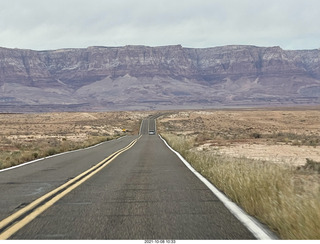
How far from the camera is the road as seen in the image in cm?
613

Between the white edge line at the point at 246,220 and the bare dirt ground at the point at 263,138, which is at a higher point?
the white edge line at the point at 246,220

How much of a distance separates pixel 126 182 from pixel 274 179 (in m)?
4.21

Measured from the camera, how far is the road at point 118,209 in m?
6.13

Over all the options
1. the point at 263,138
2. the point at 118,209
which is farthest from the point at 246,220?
the point at 263,138

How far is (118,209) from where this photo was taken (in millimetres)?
7875

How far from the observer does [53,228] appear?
6453mm

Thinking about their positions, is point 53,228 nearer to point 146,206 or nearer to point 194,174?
point 146,206

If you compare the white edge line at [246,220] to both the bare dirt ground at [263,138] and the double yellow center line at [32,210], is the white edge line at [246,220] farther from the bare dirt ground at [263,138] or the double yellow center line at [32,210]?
the bare dirt ground at [263,138]

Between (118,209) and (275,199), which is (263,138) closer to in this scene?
(275,199)

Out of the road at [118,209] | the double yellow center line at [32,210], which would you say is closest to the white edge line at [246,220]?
the road at [118,209]

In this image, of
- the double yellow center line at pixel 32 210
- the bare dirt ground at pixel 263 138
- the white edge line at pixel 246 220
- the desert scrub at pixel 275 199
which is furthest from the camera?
the bare dirt ground at pixel 263 138

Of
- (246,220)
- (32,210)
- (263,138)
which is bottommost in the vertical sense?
(263,138)

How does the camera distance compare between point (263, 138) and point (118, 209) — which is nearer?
point (118, 209)
